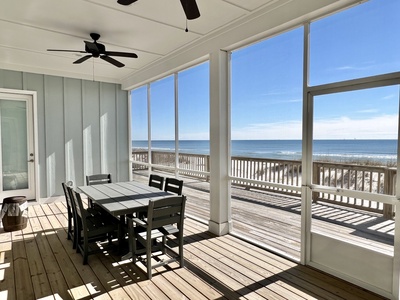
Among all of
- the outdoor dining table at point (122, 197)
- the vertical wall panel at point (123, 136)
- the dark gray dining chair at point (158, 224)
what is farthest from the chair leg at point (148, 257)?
the vertical wall panel at point (123, 136)

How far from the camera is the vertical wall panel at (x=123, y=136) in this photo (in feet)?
22.2

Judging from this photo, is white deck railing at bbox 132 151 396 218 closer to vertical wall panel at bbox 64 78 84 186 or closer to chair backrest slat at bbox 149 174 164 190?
chair backrest slat at bbox 149 174 164 190

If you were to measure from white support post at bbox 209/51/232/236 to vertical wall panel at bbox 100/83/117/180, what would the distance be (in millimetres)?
3673

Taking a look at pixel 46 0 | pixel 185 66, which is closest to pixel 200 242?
pixel 185 66

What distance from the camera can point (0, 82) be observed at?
5.20 meters

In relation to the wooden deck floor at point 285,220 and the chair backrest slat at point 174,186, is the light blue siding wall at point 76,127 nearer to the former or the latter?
the wooden deck floor at point 285,220

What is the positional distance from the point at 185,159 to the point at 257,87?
1.93 meters

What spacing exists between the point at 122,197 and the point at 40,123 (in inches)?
150

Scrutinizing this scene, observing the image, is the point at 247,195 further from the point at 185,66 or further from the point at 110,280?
the point at 110,280

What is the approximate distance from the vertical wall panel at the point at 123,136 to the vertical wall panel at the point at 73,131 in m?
A: 0.94

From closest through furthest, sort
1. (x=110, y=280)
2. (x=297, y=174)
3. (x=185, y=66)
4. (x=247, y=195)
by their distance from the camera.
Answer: (x=110, y=280) → (x=297, y=174) → (x=185, y=66) → (x=247, y=195)

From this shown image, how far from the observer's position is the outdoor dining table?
2.68m

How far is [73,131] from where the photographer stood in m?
6.08

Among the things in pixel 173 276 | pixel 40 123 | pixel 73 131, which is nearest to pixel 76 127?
pixel 73 131
